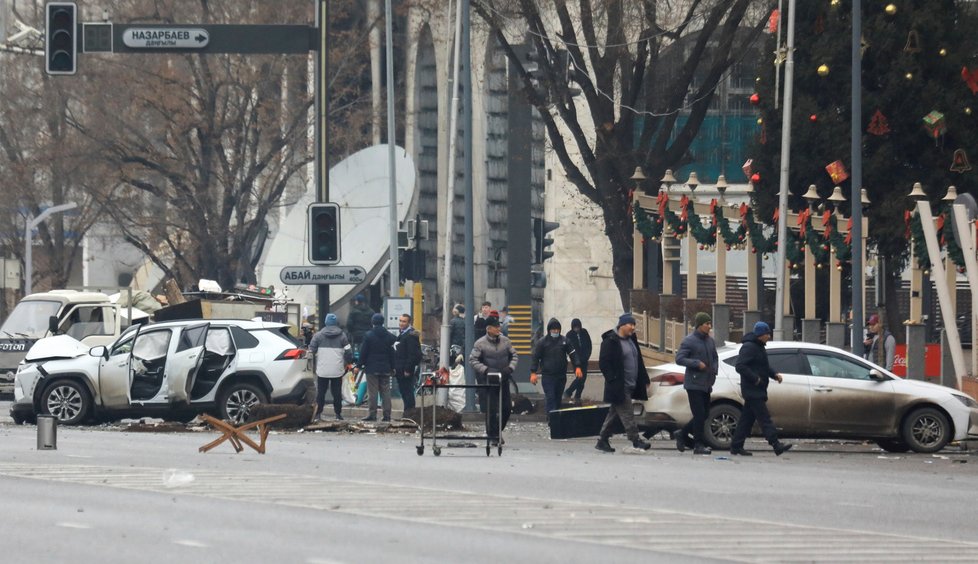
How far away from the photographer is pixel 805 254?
118 ft

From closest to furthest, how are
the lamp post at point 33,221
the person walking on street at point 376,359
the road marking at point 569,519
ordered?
the road marking at point 569,519 → the person walking on street at point 376,359 → the lamp post at point 33,221

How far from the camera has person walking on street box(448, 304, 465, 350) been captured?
35.0 metres

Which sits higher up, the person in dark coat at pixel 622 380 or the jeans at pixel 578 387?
the person in dark coat at pixel 622 380

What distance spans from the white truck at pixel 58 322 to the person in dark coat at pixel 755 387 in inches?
711

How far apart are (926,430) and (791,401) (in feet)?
5.38

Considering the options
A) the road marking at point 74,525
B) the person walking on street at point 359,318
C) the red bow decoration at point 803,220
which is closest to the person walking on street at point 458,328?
the person walking on street at point 359,318

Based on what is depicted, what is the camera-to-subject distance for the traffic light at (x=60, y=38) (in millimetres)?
26906

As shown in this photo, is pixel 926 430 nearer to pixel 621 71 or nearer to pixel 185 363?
pixel 185 363

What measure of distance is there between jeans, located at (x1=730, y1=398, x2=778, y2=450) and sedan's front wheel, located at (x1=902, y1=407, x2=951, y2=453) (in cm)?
234

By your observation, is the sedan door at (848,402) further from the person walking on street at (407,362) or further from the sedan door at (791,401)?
the person walking on street at (407,362)

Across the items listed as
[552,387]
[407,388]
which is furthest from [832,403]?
[407,388]

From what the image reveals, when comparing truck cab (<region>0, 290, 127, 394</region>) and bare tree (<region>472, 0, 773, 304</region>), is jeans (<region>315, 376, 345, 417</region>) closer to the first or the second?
truck cab (<region>0, 290, 127, 394</region>)

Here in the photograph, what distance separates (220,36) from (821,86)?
13.7 meters

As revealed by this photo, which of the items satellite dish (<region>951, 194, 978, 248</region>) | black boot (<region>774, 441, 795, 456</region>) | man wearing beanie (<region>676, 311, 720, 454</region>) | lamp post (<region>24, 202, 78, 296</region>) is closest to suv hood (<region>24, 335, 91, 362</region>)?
man wearing beanie (<region>676, 311, 720, 454</region>)
